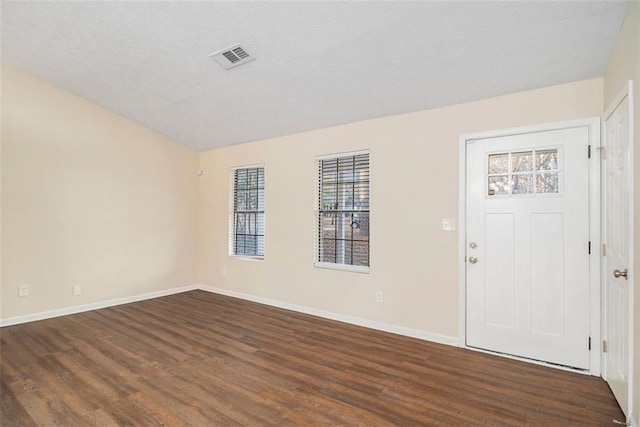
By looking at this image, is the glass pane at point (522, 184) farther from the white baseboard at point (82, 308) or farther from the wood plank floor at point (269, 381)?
the white baseboard at point (82, 308)

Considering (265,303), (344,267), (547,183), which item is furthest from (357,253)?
(547,183)

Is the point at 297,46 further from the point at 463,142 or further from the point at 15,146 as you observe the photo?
the point at 15,146

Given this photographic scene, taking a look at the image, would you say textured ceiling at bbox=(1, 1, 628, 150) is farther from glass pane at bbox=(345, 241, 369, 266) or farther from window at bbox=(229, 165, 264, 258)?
glass pane at bbox=(345, 241, 369, 266)

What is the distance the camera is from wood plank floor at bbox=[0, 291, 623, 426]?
2.15m

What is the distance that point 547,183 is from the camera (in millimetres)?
2930

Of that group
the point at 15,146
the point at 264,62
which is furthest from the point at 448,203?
the point at 15,146

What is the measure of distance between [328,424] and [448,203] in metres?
2.32

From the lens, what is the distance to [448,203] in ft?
11.0

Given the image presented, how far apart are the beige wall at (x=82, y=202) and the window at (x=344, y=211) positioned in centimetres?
274

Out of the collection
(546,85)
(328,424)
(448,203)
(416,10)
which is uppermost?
(416,10)

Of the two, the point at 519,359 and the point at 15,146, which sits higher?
the point at 15,146

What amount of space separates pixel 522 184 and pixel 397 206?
1.22 metres

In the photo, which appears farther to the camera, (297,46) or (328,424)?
(297,46)

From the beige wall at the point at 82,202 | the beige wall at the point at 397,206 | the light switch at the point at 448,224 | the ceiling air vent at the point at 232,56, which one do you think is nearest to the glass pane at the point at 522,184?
the beige wall at the point at 397,206
